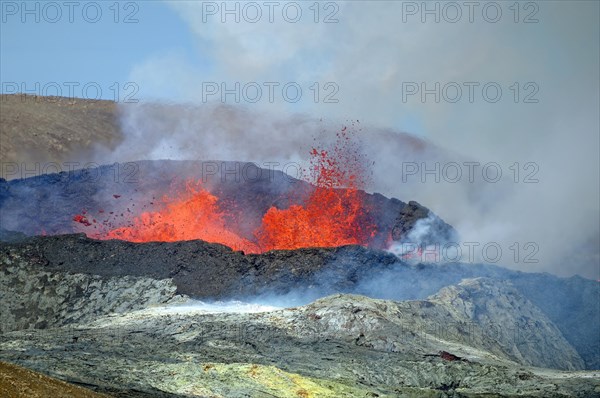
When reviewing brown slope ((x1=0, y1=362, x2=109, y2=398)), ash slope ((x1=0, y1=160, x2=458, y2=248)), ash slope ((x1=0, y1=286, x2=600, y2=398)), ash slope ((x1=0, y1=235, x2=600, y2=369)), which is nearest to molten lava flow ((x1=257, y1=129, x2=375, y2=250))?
ash slope ((x1=0, y1=160, x2=458, y2=248))

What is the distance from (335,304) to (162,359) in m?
6.21

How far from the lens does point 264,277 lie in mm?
31172

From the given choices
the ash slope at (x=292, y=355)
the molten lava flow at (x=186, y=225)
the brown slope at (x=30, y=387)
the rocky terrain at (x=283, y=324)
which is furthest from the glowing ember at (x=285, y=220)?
the brown slope at (x=30, y=387)

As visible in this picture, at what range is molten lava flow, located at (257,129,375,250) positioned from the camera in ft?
140

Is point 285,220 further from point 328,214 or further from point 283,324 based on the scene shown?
point 283,324

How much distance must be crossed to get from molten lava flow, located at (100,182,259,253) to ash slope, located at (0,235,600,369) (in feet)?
27.9

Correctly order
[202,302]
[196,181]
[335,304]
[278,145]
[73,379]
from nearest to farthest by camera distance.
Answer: [73,379] → [335,304] → [202,302] → [196,181] → [278,145]

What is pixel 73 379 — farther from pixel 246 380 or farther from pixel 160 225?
pixel 160 225

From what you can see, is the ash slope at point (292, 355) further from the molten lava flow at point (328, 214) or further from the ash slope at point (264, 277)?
the molten lava flow at point (328, 214)

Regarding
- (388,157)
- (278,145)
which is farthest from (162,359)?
(278,145)

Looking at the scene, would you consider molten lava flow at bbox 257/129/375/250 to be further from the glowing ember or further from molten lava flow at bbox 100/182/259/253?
molten lava flow at bbox 100/182/259/253

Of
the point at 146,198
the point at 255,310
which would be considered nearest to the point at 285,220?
the point at 146,198

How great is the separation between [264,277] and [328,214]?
15638 mm

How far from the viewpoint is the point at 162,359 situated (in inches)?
826
